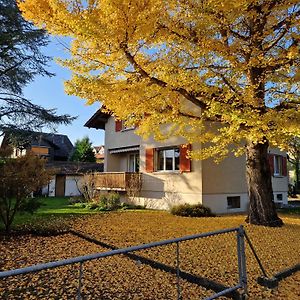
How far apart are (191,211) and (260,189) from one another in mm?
3992

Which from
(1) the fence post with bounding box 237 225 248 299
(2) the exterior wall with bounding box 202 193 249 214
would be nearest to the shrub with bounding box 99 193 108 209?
(2) the exterior wall with bounding box 202 193 249 214

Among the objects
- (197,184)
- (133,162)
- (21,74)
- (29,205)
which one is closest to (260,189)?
(197,184)

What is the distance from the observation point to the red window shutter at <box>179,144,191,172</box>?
51.2 ft

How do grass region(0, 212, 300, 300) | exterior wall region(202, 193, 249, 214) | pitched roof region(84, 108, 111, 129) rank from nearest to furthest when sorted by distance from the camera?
grass region(0, 212, 300, 300) → exterior wall region(202, 193, 249, 214) → pitched roof region(84, 108, 111, 129)

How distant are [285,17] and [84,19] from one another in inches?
250

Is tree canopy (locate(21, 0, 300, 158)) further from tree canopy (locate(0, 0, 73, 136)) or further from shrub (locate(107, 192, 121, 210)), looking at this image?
tree canopy (locate(0, 0, 73, 136))

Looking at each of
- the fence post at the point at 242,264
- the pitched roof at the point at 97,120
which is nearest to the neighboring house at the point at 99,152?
the pitched roof at the point at 97,120

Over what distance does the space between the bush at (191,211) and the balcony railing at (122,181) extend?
427 cm

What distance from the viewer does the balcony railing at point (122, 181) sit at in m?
17.7

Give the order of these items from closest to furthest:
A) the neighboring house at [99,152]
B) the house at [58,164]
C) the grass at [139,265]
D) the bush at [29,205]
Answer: the grass at [139,265]
the bush at [29,205]
the house at [58,164]
the neighboring house at [99,152]

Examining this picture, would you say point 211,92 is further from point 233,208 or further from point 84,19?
point 233,208

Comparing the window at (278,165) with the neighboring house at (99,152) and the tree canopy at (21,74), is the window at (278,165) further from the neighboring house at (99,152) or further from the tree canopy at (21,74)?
the neighboring house at (99,152)

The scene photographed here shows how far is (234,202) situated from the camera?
55.2 feet

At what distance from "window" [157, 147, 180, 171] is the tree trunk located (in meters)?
6.09
